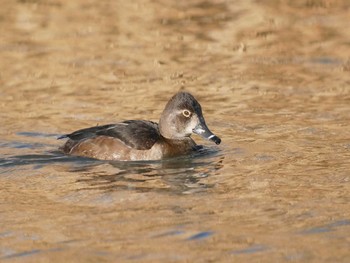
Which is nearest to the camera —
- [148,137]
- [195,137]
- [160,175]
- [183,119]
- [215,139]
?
[160,175]

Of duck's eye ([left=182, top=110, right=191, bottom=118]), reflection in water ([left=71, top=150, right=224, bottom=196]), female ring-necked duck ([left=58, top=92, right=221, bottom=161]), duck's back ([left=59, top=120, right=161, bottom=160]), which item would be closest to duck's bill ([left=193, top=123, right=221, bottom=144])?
female ring-necked duck ([left=58, top=92, right=221, bottom=161])

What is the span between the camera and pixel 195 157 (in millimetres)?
13375

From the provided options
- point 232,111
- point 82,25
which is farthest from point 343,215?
point 82,25

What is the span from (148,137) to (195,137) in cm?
182

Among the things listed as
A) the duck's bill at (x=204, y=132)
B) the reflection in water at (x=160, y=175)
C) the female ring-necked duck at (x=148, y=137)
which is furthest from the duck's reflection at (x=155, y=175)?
the duck's bill at (x=204, y=132)

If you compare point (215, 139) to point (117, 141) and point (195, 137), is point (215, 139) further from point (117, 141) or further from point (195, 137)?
point (195, 137)

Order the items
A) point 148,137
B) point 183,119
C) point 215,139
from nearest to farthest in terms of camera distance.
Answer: point 215,139 → point 148,137 → point 183,119

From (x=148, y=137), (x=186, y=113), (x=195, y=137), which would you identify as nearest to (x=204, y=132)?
(x=186, y=113)

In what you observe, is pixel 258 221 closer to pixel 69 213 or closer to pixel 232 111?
pixel 69 213

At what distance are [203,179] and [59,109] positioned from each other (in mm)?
4181

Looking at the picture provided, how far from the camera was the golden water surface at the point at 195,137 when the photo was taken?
9742 mm

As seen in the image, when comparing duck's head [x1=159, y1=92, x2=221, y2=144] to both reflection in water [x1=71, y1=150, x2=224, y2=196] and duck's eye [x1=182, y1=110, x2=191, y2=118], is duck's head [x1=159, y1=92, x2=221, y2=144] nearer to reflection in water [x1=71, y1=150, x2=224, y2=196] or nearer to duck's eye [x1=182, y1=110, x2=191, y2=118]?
duck's eye [x1=182, y1=110, x2=191, y2=118]

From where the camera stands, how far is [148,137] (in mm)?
13234

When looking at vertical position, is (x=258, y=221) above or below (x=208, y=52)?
below
